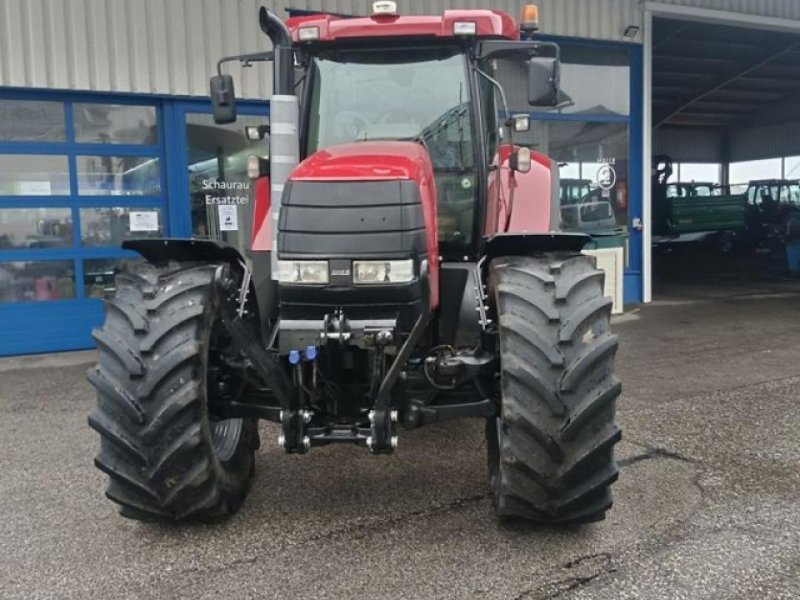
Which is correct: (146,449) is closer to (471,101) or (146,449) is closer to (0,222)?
(471,101)

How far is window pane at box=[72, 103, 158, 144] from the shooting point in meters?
8.16

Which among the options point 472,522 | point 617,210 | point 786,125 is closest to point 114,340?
point 472,522

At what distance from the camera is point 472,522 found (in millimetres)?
3537

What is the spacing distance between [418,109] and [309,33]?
2.35ft

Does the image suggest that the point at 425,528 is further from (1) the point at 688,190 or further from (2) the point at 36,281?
(1) the point at 688,190

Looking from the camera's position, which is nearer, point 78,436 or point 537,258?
point 537,258

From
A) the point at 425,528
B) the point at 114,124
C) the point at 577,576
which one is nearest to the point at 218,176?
the point at 114,124

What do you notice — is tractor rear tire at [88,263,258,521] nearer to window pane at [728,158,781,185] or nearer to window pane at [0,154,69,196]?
window pane at [0,154,69,196]

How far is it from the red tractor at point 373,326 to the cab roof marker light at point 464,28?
0.01m

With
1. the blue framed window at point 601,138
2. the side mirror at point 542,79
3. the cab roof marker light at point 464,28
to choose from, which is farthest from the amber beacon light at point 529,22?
the blue framed window at point 601,138

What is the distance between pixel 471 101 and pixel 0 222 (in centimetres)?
618

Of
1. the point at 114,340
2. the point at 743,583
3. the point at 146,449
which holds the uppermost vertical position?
the point at 114,340

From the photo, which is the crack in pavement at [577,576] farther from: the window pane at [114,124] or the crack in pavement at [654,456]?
the window pane at [114,124]

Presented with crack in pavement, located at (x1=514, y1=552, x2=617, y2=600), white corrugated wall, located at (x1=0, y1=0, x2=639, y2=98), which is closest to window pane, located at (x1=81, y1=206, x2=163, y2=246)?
white corrugated wall, located at (x1=0, y1=0, x2=639, y2=98)
